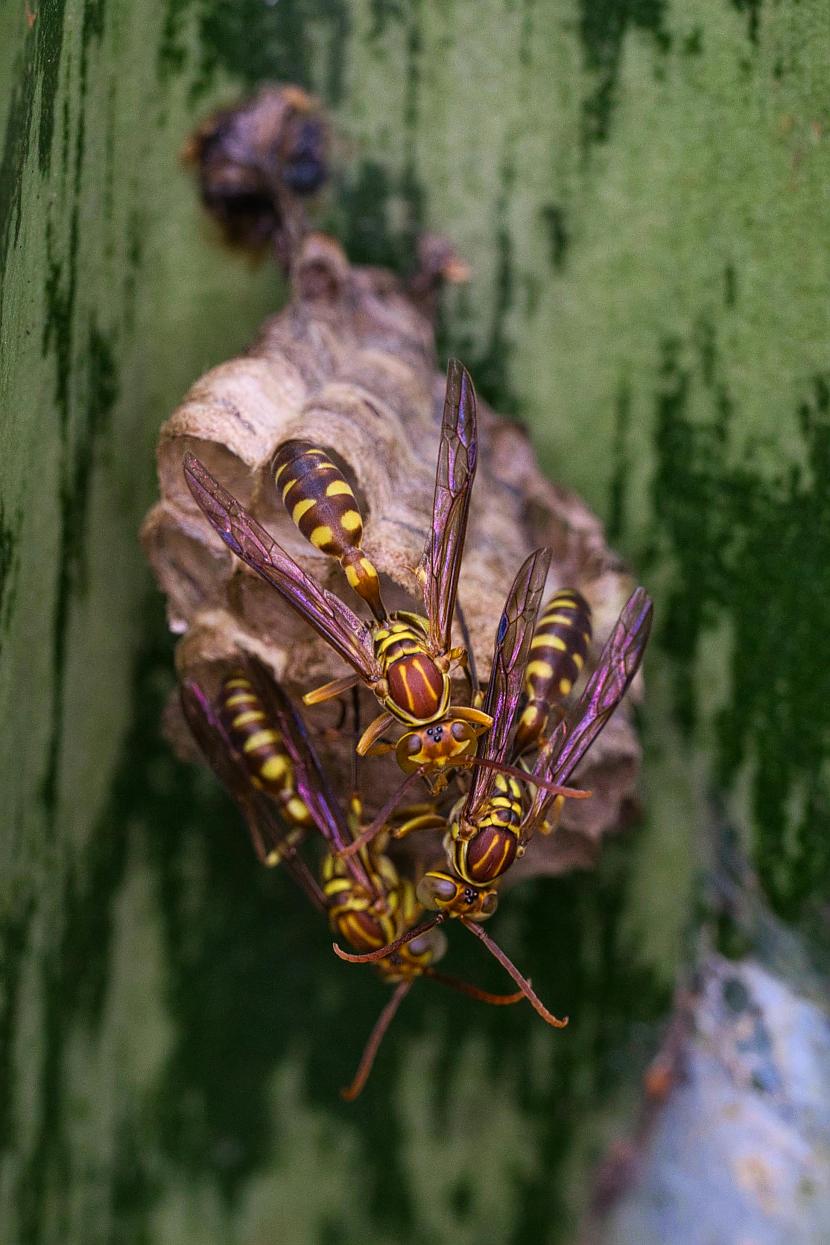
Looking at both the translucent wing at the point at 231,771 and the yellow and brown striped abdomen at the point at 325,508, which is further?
the translucent wing at the point at 231,771

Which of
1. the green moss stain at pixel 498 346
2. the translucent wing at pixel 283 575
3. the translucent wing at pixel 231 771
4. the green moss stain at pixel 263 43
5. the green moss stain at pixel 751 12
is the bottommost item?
the translucent wing at pixel 231 771

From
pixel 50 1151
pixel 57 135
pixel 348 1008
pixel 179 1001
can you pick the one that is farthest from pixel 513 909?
pixel 57 135

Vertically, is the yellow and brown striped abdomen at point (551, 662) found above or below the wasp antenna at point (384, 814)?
above

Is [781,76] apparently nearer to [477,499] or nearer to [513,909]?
[477,499]

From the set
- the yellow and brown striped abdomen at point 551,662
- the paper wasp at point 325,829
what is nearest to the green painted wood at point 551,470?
the paper wasp at point 325,829

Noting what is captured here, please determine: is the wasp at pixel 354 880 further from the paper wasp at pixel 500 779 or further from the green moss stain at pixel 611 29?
the green moss stain at pixel 611 29

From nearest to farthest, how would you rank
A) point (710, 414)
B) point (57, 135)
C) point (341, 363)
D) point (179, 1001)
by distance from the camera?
point (57, 135) → point (341, 363) → point (710, 414) → point (179, 1001)

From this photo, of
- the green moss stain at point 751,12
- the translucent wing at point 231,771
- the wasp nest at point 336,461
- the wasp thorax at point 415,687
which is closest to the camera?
the wasp thorax at point 415,687

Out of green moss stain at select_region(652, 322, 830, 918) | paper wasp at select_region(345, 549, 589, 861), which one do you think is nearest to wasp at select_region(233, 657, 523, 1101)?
paper wasp at select_region(345, 549, 589, 861)
